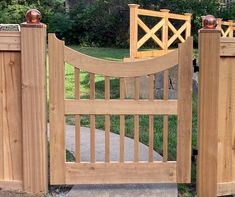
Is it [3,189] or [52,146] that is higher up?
[52,146]

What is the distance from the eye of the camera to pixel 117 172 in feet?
14.7

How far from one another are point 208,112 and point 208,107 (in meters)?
0.04

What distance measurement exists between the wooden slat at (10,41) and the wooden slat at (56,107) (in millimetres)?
264

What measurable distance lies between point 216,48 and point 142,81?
14.9 ft

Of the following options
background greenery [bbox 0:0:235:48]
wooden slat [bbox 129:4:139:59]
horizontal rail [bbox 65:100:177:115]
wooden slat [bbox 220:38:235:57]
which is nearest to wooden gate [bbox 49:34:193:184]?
horizontal rail [bbox 65:100:177:115]

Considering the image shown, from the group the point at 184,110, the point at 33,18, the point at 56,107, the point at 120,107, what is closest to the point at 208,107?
the point at 184,110

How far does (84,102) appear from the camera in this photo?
441 cm

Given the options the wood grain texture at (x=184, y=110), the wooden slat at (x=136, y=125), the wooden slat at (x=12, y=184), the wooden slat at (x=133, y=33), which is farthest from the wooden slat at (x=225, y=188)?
the wooden slat at (x=133, y=33)

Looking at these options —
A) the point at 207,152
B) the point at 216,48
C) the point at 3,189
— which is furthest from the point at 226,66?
the point at 3,189

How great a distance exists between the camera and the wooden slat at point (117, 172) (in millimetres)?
4488

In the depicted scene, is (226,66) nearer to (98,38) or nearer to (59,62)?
(59,62)

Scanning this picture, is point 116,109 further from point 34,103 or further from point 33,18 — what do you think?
point 33,18

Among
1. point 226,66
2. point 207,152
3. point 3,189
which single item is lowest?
point 3,189

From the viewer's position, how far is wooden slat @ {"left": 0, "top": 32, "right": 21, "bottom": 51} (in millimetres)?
4270
